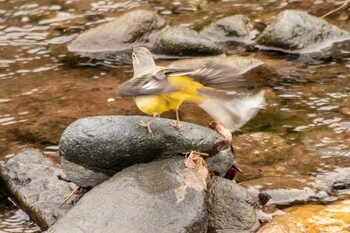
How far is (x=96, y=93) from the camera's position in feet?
29.3

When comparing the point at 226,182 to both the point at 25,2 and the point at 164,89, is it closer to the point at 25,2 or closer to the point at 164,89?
the point at 164,89

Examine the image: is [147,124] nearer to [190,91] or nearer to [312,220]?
[190,91]

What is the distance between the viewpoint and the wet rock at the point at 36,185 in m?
6.40

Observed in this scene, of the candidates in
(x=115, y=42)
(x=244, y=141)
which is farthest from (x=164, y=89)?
(x=115, y=42)

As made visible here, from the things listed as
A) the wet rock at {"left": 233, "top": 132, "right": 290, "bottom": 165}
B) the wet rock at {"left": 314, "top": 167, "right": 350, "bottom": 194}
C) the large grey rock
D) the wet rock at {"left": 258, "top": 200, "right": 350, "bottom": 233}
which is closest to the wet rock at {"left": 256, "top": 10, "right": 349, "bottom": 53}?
the wet rock at {"left": 233, "top": 132, "right": 290, "bottom": 165}

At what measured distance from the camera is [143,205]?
5695mm

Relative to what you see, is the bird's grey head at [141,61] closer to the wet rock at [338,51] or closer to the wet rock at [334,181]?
the wet rock at [334,181]

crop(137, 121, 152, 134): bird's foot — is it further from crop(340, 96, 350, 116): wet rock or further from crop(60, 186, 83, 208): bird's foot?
crop(340, 96, 350, 116): wet rock

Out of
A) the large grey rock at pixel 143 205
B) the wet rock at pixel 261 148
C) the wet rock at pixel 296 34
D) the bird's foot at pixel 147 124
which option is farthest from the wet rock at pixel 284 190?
the wet rock at pixel 296 34

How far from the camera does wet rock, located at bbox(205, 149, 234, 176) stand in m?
6.37

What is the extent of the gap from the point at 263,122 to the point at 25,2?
4.90 meters

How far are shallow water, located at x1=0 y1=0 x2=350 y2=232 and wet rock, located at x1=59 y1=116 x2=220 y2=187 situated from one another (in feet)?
2.42

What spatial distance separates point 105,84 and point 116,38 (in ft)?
4.18

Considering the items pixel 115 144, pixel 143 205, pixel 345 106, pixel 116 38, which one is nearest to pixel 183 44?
pixel 116 38
